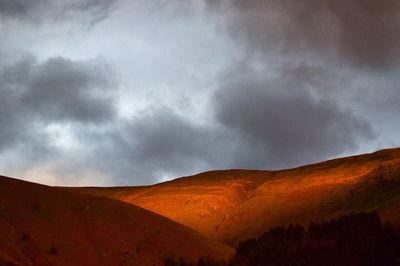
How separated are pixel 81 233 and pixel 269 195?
32.0 metres

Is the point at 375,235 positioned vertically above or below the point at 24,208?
below

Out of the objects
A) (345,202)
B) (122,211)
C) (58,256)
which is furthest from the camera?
(345,202)

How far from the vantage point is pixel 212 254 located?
2912cm

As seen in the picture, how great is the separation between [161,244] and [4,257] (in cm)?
972

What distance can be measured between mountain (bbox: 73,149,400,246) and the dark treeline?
11.7 metres

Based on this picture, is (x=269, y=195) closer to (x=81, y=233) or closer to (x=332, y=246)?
(x=81, y=233)

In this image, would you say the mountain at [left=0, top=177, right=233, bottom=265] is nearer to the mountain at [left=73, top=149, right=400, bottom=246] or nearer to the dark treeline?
the dark treeline

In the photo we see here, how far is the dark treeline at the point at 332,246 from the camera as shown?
16219 millimetres

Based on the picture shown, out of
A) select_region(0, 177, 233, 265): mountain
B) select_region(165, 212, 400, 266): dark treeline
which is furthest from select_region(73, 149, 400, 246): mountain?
select_region(0, 177, 233, 265): mountain

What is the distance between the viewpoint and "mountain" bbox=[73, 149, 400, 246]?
4228 cm

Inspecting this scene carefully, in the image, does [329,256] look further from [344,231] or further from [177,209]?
[177,209]

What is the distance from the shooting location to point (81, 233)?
87.8 feet

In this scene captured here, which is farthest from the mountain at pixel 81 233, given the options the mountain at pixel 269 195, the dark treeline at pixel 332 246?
the mountain at pixel 269 195

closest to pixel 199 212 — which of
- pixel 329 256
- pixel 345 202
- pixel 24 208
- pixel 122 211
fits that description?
pixel 345 202
